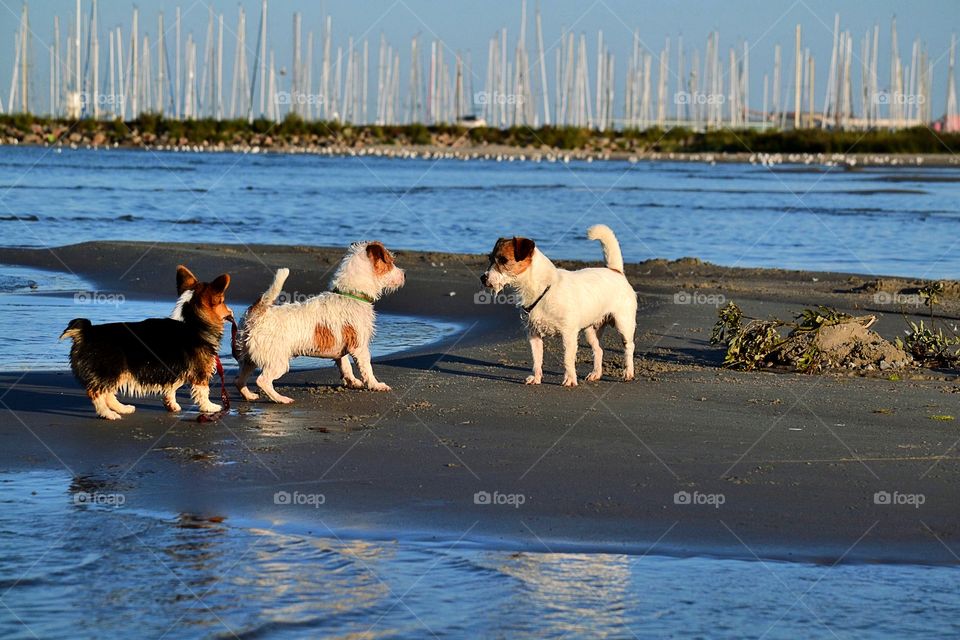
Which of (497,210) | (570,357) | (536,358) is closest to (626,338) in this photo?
(570,357)

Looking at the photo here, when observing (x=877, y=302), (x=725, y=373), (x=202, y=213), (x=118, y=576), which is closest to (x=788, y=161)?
(x=202, y=213)

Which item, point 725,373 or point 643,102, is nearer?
point 725,373

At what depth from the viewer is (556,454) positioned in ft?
25.4

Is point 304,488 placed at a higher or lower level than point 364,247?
lower

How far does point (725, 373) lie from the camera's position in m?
10.8

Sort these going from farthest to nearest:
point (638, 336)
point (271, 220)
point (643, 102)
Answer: point (643, 102)
point (271, 220)
point (638, 336)

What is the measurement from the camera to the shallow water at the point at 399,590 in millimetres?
4926

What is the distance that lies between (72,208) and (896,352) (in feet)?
79.9

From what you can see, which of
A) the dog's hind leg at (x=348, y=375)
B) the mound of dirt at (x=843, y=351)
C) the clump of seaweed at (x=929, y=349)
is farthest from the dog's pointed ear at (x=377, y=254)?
the clump of seaweed at (x=929, y=349)

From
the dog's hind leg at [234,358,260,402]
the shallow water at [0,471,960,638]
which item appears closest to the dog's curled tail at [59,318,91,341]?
the dog's hind leg at [234,358,260,402]

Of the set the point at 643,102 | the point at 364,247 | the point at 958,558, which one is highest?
the point at 643,102

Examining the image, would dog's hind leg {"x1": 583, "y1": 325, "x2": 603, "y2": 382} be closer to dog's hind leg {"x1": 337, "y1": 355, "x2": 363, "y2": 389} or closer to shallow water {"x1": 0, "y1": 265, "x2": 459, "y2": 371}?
dog's hind leg {"x1": 337, "y1": 355, "x2": 363, "y2": 389}

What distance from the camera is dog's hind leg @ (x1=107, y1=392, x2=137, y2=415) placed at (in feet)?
28.0

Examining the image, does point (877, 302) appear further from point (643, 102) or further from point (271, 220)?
point (643, 102)
